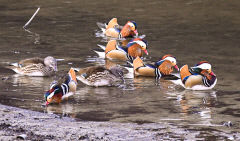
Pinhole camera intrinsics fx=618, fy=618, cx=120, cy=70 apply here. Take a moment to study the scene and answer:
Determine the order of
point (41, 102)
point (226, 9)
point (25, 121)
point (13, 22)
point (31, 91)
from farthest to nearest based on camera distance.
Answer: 1. point (226, 9)
2. point (13, 22)
3. point (31, 91)
4. point (41, 102)
5. point (25, 121)

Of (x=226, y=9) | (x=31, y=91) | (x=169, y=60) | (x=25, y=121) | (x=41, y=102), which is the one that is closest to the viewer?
(x=25, y=121)

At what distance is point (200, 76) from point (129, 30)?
21.5ft

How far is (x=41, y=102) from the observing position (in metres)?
10.6

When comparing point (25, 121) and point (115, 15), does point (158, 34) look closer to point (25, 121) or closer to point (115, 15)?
point (115, 15)

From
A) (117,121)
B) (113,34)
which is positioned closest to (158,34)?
(113,34)

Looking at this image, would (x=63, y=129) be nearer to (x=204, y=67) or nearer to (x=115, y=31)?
(x=204, y=67)

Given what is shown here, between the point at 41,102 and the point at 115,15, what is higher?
the point at 115,15

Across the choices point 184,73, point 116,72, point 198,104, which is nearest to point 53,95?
point 116,72

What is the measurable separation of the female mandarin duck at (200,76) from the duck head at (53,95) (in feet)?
9.00

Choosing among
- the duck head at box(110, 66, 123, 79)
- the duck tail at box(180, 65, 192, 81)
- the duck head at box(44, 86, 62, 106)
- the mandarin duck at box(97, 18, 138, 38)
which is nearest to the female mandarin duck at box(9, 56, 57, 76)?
the duck head at box(110, 66, 123, 79)

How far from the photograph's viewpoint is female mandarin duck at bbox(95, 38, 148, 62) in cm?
1501

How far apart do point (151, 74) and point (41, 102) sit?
3.38 m

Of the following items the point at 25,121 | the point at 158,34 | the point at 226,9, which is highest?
the point at 226,9

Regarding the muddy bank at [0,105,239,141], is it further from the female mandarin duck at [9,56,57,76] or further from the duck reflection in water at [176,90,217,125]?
the female mandarin duck at [9,56,57,76]
